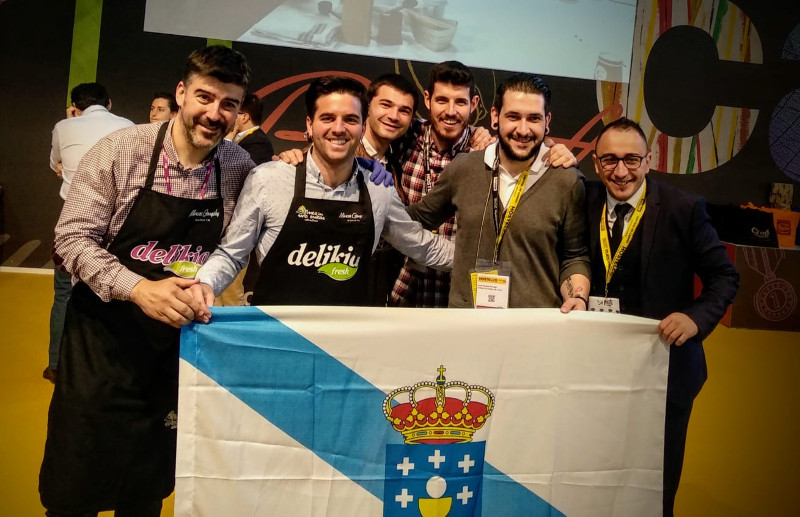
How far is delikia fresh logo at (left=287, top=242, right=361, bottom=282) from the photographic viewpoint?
2.11 meters

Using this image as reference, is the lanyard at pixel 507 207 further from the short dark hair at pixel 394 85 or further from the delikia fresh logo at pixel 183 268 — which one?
the delikia fresh logo at pixel 183 268

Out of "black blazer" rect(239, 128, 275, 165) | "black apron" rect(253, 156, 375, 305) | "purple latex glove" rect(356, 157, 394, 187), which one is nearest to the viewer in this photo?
"black apron" rect(253, 156, 375, 305)

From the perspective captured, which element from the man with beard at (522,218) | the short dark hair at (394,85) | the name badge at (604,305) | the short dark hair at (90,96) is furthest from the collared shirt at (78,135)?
the name badge at (604,305)

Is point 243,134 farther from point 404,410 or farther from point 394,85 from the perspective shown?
point 404,410

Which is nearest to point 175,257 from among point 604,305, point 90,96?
point 604,305

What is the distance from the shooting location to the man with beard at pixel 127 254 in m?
1.96

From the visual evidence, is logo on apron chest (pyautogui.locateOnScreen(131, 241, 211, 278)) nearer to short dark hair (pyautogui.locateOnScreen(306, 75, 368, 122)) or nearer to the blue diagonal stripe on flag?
the blue diagonal stripe on flag

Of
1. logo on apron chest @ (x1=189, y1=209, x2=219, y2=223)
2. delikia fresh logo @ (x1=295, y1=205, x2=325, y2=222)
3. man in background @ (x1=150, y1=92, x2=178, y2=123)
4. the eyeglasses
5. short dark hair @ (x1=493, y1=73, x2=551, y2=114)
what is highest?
man in background @ (x1=150, y1=92, x2=178, y2=123)

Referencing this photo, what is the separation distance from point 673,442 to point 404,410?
1.00 meters

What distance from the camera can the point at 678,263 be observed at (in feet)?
7.46

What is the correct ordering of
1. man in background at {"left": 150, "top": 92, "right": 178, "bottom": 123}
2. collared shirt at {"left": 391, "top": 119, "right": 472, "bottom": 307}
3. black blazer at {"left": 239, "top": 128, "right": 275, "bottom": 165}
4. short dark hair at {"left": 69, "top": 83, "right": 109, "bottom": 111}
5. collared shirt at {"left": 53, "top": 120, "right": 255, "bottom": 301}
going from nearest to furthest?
collared shirt at {"left": 53, "top": 120, "right": 255, "bottom": 301} → collared shirt at {"left": 391, "top": 119, "right": 472, "bottom": 307} → black blazer at {"left": 239, "top": 128, "right": 275, "bottom": 165} → short dark hair at {"left": 69, "top": 83, "right": 109, "bottom": 111} → man in background at {"left": 150, "top": 92, "right": 178, "bottom": 123}

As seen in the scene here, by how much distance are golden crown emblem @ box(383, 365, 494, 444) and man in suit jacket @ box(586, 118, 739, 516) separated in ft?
1.83

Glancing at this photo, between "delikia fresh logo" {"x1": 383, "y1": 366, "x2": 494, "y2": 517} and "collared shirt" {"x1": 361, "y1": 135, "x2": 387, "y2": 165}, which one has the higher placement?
"collared shirt" {"x1": 361, "y1": 135, "x2": 387, "y2": 165}

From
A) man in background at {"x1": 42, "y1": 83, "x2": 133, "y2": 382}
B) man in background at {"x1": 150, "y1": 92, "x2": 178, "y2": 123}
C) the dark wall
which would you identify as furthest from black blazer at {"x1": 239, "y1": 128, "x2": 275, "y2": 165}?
the dark wall
